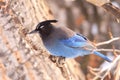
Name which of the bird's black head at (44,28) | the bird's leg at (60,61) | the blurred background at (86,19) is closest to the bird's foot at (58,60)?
the bird's leg at (60,61)

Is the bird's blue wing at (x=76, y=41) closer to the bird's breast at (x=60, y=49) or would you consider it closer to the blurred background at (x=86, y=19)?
the bird's breast at (x=60, y=49)

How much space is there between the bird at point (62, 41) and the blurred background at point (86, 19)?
1493 millimetres

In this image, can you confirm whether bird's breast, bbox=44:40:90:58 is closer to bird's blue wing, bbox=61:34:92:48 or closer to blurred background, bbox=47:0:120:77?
bird's blue wing, bbox=61:34:92:48

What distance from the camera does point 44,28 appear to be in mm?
1657

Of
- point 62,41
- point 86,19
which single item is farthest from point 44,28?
point 86,19

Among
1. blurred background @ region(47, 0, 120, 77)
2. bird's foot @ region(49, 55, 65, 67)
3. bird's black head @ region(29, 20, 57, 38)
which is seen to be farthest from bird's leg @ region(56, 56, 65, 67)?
blurred background @ region(47, 0, 120, 77)

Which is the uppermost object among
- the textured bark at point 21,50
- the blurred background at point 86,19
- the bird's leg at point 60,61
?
the textured bark at point 21,50

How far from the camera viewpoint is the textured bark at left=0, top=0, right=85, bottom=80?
150 cm

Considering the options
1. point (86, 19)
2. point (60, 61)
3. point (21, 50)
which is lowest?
point (86, 19)

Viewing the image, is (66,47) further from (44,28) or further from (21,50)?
(21,50)

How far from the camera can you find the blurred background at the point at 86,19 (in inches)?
133

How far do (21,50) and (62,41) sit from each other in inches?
10.7

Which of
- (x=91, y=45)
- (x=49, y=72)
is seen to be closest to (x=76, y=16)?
(x=91, y=45)

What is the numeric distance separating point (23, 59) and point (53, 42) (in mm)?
237
